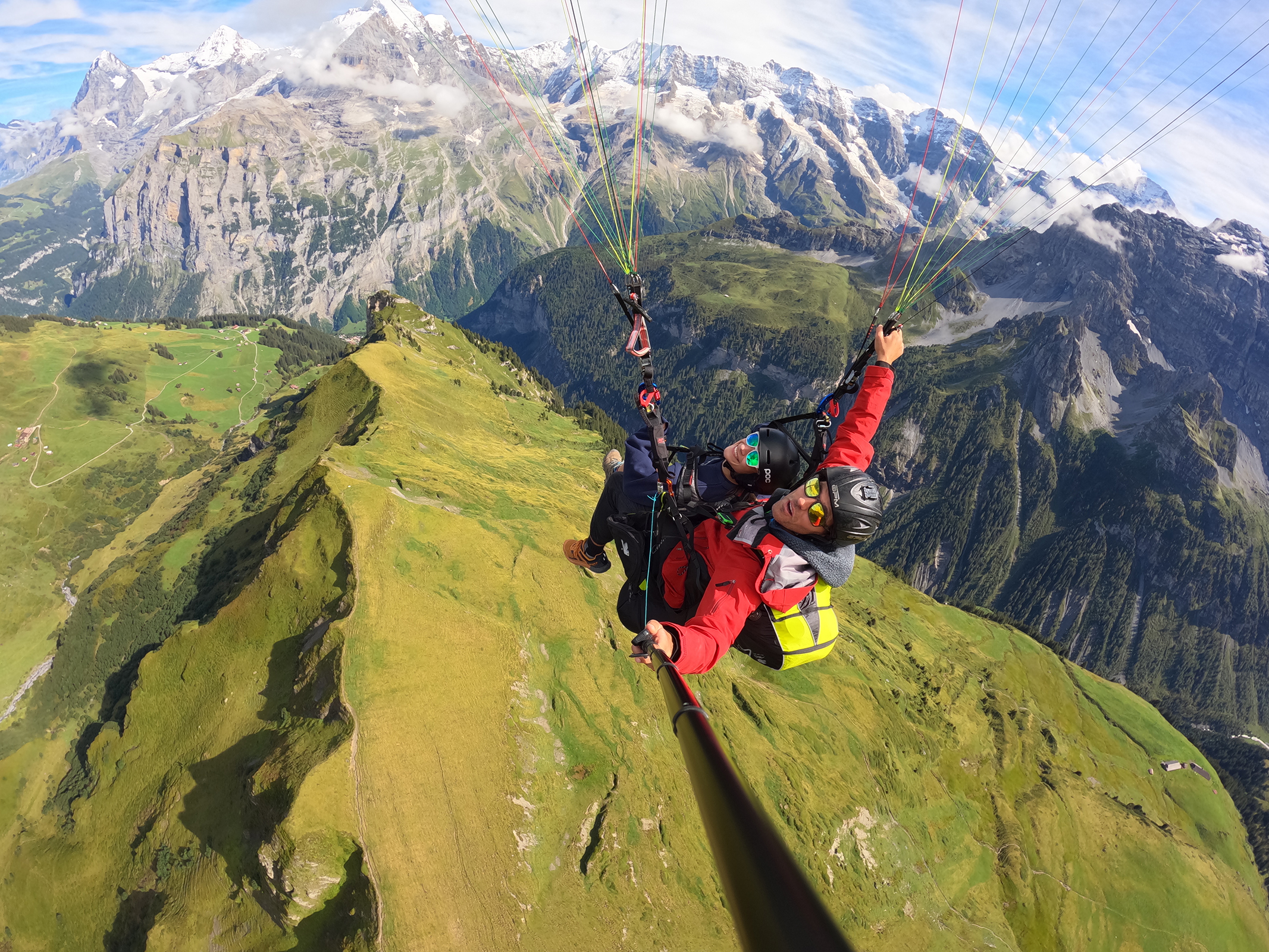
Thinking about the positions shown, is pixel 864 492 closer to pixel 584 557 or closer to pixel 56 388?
pixel 584 557

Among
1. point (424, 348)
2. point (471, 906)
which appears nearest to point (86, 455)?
point (424, 348)

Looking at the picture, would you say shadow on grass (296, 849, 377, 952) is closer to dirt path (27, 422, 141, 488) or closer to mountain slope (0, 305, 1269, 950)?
mountain slope (0, 305, 1269, 950)

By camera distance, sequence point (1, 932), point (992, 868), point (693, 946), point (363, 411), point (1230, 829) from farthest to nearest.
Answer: point (1230, 829)
point (363, 411)
point (992, 868)
point (1, 932)
point (693, 946)

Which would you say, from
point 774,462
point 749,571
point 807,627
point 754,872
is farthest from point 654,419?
point 754,872

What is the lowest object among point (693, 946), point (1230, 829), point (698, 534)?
point (1230, 829)

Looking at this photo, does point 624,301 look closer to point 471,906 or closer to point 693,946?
point 471,906

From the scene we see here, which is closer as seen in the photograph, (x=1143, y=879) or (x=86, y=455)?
(x=1143, y=879)
